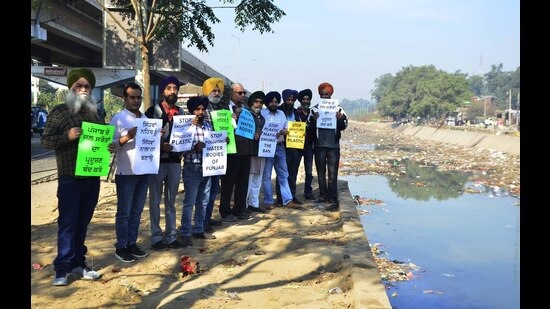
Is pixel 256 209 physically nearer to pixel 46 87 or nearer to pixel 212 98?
pixel 212 98

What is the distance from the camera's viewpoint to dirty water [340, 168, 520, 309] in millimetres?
6113

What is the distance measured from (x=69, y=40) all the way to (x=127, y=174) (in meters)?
21.8

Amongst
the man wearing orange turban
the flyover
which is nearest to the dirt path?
the man wearing orange turban

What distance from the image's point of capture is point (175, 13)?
922 cm

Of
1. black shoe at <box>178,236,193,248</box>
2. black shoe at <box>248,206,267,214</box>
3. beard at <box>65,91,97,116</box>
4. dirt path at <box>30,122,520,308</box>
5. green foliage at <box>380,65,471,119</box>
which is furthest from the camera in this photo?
green foliage at <box>380,65,471,119</box>

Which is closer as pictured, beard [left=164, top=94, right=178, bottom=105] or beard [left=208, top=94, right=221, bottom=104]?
beard [left=164, top=94, right=178, bottom=105]

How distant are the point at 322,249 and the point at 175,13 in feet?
17.5

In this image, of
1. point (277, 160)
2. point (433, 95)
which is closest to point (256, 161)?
point (277, 160)

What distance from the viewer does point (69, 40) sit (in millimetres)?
24438

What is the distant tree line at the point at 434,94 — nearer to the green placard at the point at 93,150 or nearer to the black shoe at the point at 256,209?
the black shoe at the point at 256,209

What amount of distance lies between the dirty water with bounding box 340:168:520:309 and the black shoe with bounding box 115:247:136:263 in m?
2.86

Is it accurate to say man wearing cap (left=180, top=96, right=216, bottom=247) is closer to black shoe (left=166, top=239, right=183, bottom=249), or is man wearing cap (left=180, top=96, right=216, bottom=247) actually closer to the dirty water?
black shoe (left=166, top=239, right=183, bottom=249)
